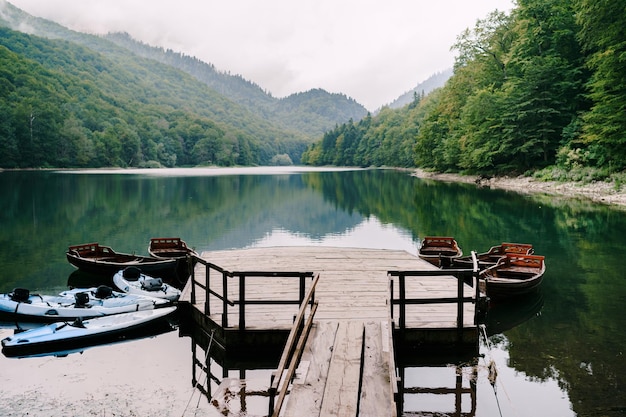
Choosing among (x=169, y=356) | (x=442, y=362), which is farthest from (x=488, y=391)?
(x=169, y=356)

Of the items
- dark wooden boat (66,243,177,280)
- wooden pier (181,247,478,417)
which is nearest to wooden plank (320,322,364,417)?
wooden pier (181,247,478,417)

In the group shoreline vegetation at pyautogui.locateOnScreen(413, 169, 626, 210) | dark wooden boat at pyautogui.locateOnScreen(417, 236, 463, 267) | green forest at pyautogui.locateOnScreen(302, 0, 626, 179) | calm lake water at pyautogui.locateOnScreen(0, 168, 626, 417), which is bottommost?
calm lake water at pyautogui.locateOnScreen(0, 168, 626, 417)

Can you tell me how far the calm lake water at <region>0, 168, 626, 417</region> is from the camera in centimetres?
815

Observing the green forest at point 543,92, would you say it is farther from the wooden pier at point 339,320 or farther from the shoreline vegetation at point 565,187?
the wooden pier at point 339,320

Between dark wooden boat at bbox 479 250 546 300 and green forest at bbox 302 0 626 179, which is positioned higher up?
green forest at bbox 302 0 626 179

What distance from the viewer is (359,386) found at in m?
6.60

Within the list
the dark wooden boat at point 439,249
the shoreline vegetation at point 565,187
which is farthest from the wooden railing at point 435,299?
the shoreline vegetation at point 565,187

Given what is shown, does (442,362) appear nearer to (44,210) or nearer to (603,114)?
(44,210)

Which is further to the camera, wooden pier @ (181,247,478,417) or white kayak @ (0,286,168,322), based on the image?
white kayak @ (0,286,168,322)

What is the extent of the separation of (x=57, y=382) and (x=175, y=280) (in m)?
8.20

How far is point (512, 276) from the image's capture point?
15.0 m

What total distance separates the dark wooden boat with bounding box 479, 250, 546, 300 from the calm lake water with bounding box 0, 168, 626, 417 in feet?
1.67

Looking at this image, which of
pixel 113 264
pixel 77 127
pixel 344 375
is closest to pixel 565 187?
pixel 113 264

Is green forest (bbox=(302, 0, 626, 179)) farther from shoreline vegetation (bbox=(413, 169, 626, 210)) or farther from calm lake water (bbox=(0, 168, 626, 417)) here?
calm lake water (bbox=(0, 168, 626, 417))
